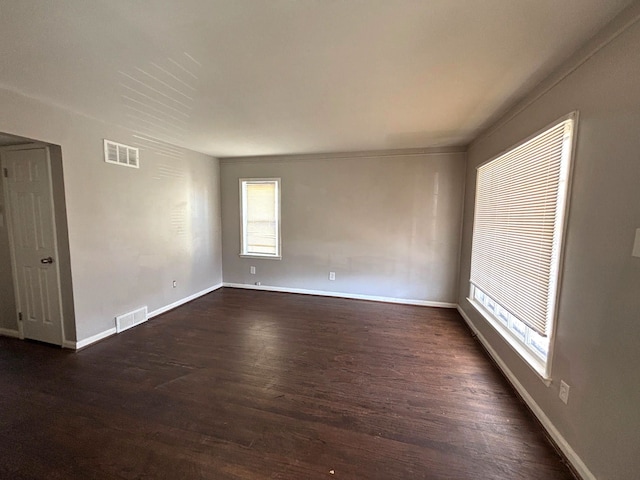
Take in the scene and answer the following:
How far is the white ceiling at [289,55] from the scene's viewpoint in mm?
1323

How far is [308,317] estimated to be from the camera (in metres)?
3.80

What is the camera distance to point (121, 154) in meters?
3.17

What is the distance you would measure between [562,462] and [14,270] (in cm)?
514

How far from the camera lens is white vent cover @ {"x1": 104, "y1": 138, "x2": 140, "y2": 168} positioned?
119 inches

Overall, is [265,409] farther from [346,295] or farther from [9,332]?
[9,332]

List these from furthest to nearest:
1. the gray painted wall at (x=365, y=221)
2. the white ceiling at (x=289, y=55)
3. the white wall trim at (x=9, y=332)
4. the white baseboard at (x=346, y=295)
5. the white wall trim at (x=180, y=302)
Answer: the white baseboard at (x=346, y=295) → the gray painted wall at (x=365, y=221) → the white wall trim at (x=180, y=302) → the white wall trim at (x=9, y=332) → the white ceiling at (x=289, y=55)

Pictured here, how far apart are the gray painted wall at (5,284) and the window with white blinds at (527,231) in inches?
203

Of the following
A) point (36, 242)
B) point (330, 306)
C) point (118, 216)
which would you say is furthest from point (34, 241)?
point (330, 306)

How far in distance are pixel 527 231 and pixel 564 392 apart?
3.73 feet

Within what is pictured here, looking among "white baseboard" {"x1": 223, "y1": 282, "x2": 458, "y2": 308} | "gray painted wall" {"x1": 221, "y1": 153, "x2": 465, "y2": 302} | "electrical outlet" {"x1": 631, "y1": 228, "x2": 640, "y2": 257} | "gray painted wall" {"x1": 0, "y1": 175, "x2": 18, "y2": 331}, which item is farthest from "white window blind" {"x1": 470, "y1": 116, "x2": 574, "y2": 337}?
"gray painted wall" {"x1": 0, "y1": 175, "x2": 18, "y2": 331}

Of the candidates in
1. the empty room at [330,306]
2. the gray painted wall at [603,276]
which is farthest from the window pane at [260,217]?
the gray painted wall at [603,276]

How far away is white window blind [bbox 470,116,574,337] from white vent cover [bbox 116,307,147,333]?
420cm

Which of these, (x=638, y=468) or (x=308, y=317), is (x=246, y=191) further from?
(x=638, y=468)

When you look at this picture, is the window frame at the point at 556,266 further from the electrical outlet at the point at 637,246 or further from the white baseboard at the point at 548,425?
the electrical outlet at the point at 637,246
